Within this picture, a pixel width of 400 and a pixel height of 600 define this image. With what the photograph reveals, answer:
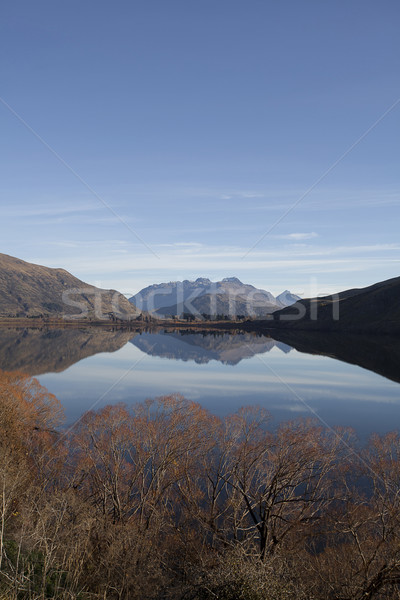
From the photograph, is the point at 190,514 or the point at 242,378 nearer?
the point at 190,514

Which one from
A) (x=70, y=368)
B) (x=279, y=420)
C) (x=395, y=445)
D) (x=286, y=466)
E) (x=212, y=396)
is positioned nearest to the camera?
(x=286, y=466)

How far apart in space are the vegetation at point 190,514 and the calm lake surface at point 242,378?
15.7 meters

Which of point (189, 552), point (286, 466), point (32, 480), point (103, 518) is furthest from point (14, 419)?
point (286, 466)

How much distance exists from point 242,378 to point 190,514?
59.1 meters

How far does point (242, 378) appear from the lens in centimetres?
9069

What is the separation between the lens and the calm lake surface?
64.1 m

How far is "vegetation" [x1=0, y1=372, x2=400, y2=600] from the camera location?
20.6m

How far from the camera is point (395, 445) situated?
1590 inches

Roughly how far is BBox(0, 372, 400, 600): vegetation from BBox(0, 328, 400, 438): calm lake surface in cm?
1569

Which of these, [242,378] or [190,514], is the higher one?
[242,378]

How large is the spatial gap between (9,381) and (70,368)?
4267 centimetres

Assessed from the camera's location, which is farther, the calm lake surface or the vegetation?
the calm lake surface

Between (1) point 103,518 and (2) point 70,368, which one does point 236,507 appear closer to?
(1) point 103,518

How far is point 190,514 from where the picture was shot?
32438mm
